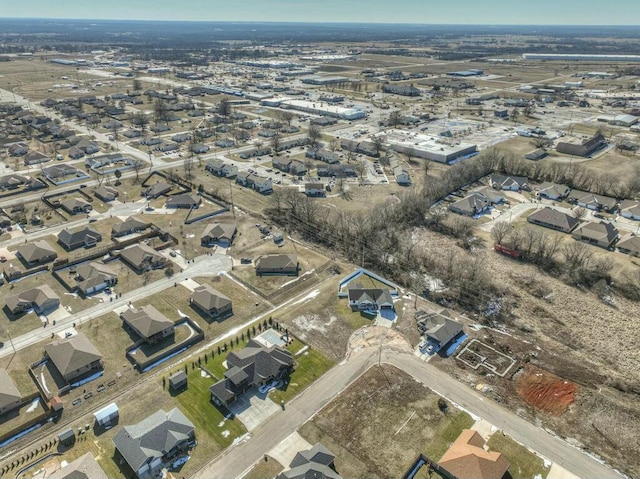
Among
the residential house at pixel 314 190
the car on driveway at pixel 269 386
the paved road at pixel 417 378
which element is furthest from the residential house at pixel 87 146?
the paved road at pixel 417 378

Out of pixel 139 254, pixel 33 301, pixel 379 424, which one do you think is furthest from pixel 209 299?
pixel 379 424

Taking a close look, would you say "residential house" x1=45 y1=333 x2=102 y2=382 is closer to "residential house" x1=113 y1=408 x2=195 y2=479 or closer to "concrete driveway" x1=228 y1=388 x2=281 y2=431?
"residential house" x1=113 y1=408 x2=195 y2=479

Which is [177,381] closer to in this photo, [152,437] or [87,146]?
[152,437]

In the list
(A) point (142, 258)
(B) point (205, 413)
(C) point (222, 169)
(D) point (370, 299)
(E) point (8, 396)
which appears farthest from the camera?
(C) point (222, 169)

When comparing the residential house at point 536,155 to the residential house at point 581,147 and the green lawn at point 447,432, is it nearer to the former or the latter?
the residential house at point 581,147

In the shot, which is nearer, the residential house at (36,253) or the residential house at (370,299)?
the residential house at (370,299)

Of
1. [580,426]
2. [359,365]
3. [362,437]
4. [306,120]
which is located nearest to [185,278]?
[359,365]
